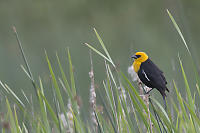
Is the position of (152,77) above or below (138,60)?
below

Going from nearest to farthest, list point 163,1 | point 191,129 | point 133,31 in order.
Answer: point 191,129 < point 133,31 < point 163,1

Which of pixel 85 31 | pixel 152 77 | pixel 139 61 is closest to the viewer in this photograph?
pixel 152 77

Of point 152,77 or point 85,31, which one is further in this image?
point 85,31

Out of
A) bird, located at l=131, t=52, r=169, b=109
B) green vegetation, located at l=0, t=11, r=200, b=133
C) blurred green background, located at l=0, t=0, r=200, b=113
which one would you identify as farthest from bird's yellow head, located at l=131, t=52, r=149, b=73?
blurred green background, located at l=0, t=0, r=200, b=113

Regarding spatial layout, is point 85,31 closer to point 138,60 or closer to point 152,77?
point 138,60

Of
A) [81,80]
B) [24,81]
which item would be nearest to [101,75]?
[81,80]

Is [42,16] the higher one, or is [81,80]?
[42,16]

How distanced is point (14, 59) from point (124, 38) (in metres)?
1.93

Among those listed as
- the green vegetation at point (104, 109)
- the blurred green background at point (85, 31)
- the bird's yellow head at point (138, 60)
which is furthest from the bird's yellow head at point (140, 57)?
the blurred green background at point (85, 31)

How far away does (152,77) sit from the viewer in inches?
89.5

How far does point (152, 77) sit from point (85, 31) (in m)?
4.28

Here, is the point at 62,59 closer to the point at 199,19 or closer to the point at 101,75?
the point at 101,75

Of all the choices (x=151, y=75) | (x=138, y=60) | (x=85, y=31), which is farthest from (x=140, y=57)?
(x=85, y=31)

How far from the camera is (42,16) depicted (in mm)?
7105
